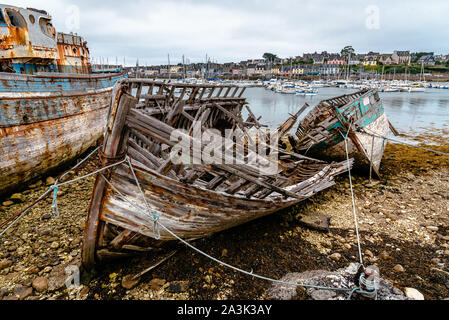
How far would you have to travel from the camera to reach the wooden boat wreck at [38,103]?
25.6 feet

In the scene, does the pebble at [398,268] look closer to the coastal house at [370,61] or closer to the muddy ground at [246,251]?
the muddy ground at [246,251]

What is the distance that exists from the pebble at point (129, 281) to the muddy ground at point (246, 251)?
0.02 m

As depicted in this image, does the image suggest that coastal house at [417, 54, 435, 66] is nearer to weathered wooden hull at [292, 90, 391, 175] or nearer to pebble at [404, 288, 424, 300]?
weathered wooden hull at [292, 90, 391, 175]

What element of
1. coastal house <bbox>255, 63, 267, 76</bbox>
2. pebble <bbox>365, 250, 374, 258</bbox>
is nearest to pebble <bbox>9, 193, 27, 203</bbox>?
pebble <bbox>365, 250, 374, 258</bbox>

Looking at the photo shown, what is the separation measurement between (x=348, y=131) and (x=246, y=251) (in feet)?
A: 21.1

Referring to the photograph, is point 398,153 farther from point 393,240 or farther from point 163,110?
point 163,110

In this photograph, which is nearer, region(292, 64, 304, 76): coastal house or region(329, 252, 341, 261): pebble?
region(329, 252, 341, 261): pebble

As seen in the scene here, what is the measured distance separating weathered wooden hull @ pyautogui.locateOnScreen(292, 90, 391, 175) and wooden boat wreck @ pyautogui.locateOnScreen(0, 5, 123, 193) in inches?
402

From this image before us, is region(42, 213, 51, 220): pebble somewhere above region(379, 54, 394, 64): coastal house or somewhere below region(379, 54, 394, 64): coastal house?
below

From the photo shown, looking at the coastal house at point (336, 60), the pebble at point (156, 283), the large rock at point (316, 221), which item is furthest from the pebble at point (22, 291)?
the coastal house at point (336, 60)

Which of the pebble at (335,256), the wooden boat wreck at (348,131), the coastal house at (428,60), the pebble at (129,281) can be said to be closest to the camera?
the pebble at (129,281)

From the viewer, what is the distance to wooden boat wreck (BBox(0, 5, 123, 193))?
307 inches

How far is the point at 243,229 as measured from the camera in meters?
6.54
